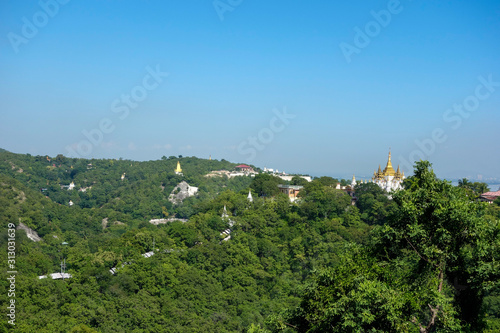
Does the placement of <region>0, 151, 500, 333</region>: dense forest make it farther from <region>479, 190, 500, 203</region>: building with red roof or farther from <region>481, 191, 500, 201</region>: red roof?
<region>481, 191, 500, 201</region>: red roof

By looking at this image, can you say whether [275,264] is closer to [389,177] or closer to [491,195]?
[389,177]

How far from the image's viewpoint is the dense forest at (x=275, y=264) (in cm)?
1150

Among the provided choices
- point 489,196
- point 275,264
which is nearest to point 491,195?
point 489,196

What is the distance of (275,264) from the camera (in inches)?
1272

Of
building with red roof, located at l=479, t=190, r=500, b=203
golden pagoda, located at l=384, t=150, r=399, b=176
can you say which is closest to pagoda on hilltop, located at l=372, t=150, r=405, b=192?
golden pagoda, located at l=384, t=150, r=399, b=176

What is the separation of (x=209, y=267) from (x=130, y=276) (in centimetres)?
597

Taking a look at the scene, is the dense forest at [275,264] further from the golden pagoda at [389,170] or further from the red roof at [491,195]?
the red roof at [491,195]

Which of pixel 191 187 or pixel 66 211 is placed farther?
pixel 191 187

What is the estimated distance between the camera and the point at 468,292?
11805 mm

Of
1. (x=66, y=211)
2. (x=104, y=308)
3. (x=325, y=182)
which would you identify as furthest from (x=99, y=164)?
(x=104, y=308)

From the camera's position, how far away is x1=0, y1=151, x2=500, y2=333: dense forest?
1150 cm

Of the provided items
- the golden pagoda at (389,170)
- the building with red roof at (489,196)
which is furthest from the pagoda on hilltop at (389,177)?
the building with red roof at (489,196)

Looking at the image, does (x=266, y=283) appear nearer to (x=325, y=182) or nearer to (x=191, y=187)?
(x=325, y=182)

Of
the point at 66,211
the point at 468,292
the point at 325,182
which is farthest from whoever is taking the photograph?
the point at 66,211
